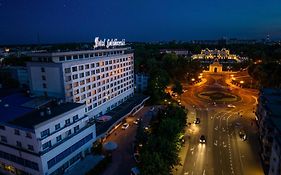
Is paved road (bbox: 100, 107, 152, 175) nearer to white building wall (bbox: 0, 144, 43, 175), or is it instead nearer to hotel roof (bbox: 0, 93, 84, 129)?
white building wall (bbox: 0, 144, 43, 175)

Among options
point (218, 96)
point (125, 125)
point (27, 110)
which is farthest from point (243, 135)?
point (27, 110)

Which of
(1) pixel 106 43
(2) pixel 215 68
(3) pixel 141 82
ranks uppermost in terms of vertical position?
(1) pixel 106 43

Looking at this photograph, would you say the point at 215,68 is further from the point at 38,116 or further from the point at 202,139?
the point at 38,116

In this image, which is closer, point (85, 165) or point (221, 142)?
point (85, 165)

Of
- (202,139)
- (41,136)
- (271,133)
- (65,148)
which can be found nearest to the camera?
(41,136)

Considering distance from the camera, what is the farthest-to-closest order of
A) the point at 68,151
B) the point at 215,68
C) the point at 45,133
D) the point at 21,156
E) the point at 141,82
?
the point at 215,68 → the point at 141,82 → the point at 68,151 → the point at 21,156 → the point at 45,133

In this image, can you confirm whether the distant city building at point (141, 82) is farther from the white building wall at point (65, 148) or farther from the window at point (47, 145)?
the window at point (47, 145)
